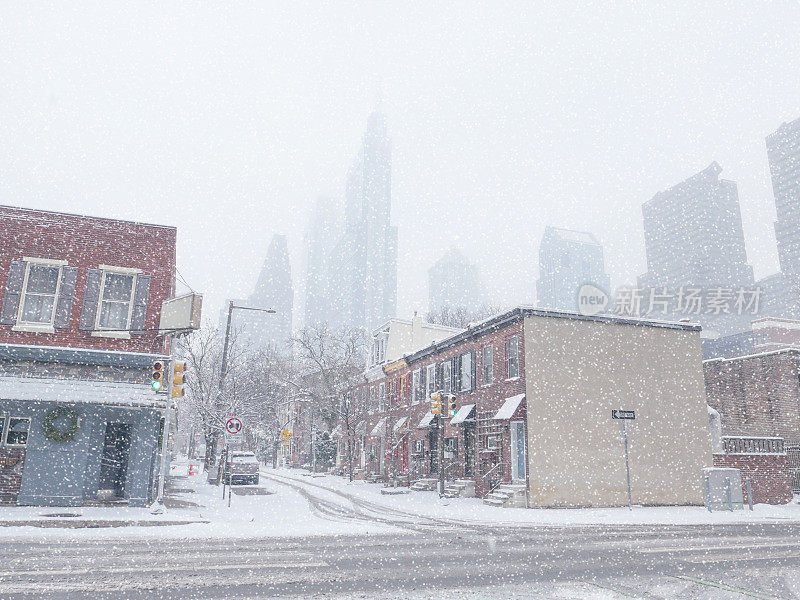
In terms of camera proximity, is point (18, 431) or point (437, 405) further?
point (437, 405)

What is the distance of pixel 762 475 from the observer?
26.0 meters

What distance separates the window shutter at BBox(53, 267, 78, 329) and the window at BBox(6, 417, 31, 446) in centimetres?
331

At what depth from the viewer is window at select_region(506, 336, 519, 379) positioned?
26703 mm

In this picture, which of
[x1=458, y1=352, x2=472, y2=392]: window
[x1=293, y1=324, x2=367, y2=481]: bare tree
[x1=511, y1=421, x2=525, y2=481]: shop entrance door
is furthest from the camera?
[x1=293, y1=324, x2=367, y2=481]: bare tree

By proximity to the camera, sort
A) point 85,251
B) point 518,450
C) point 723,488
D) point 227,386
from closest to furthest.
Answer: point 85,251
point 723,488
point 518,450
point 227,386

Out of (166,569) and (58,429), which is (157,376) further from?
(166,569)

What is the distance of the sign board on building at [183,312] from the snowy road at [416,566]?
800 centimetres

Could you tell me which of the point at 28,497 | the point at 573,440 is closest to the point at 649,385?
the point at 573,440

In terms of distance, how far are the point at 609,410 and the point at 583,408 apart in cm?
134

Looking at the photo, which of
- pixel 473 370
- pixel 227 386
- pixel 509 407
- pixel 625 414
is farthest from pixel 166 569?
pixel 227 386

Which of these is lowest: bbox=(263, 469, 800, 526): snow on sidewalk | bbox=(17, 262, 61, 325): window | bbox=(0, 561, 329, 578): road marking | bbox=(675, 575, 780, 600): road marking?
bbox=(263, 469, 800, 526): snow on sidewalk

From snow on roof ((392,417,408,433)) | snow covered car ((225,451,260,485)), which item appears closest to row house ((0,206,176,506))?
snow covered car ((225,451,260,485))

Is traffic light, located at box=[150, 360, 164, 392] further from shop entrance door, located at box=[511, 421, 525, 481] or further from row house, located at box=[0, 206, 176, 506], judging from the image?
shop entrance door, located at box=[511, 421, 525, 481]

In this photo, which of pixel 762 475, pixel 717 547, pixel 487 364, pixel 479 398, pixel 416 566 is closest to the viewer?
pixel 416 566
